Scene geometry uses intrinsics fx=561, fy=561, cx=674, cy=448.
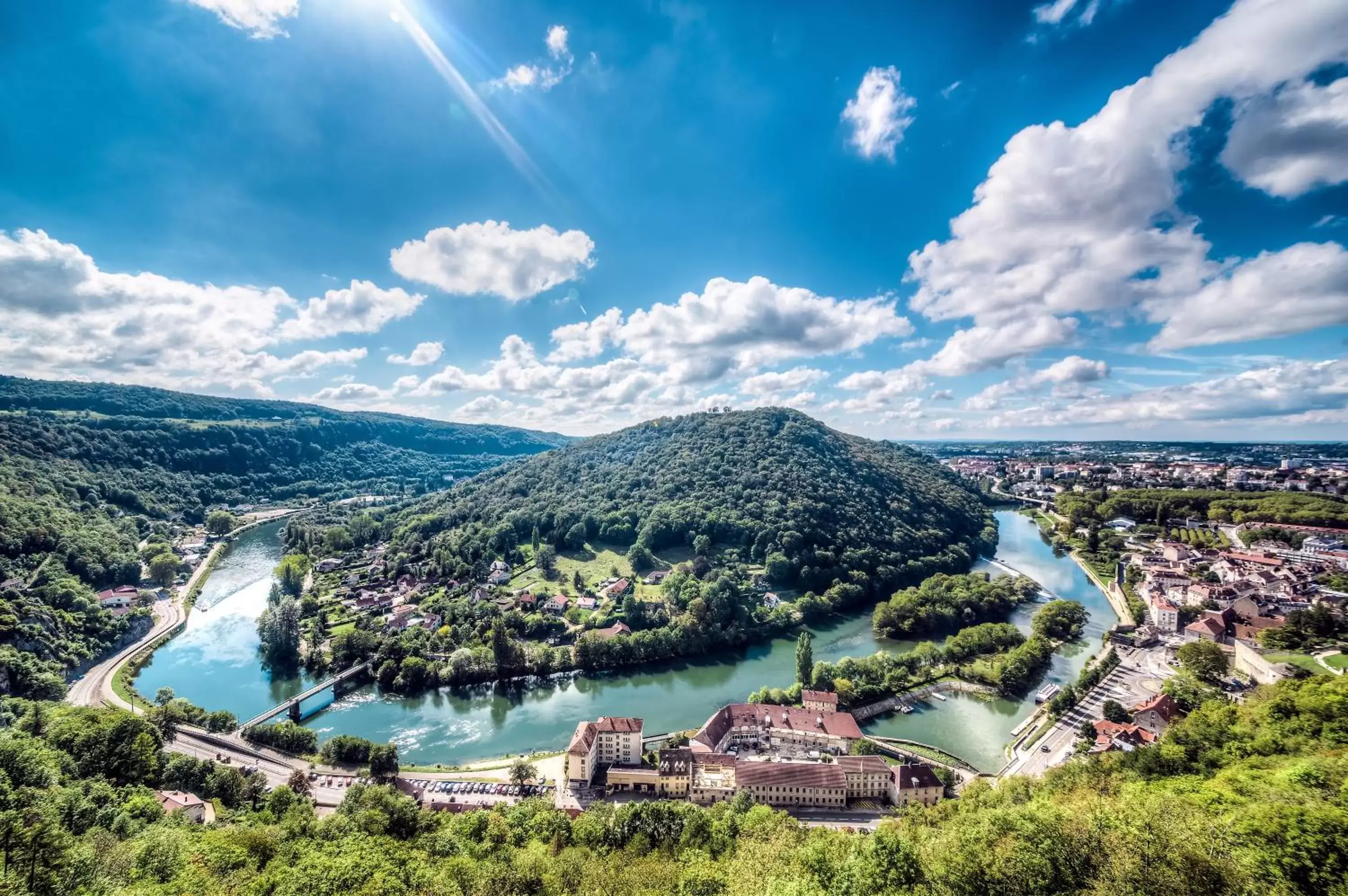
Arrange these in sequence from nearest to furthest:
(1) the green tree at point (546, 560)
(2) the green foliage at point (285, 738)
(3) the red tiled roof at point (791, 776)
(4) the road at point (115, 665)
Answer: (3) the red tiled roof at point (791, 776) < (2) the green foliage at point (285, 738) < (4) the road at point (115, 665) < (1) the green tree at point (546, 560)

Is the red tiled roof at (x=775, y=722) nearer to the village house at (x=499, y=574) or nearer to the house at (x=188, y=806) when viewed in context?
the house at (x=188, y=806)

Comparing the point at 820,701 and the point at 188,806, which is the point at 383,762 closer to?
the point at 188,806

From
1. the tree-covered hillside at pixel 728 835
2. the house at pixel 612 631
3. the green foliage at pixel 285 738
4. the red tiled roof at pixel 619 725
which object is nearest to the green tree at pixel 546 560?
the house at pixel 612 631

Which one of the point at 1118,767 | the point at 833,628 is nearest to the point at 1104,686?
the point at 1118,767

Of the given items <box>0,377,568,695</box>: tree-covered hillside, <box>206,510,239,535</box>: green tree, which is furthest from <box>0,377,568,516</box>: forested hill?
<box>206,510,239,535</box>: green tree

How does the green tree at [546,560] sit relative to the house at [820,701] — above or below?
above

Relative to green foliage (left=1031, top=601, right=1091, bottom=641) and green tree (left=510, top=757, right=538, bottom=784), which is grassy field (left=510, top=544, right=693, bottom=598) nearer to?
green tree (left=510, top=757, right=538, bottom=784)
